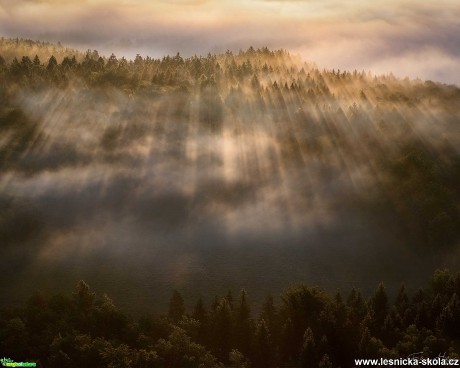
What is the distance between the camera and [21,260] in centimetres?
16462

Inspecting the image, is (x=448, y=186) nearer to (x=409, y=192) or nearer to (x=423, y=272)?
(x=409, y=192)

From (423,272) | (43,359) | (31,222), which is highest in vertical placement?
(31,222)

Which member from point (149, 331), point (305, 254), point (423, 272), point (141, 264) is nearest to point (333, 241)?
point (305, 254)

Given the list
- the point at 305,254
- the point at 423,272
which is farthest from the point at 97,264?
the point at 423,272

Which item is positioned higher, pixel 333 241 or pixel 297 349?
pixel 333 241

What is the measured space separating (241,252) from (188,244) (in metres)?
20.6

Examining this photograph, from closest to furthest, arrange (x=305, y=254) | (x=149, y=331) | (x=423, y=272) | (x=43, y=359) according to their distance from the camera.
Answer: (x=43, y=359), (x=149, y=331), (x=423, y=272), (x=305, y=254)

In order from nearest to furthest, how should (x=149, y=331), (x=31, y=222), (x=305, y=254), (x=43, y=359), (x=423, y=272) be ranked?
1. (x=43, y=359)
2. (x=149, y=331)
3. (x=423, y=272)
4. (x=305, y=254)
5. (x=31, y=222)

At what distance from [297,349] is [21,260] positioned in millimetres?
107133

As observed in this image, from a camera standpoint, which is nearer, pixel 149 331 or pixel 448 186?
pixel 149 331

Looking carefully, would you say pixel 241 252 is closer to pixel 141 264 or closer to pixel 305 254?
pixel 305 254

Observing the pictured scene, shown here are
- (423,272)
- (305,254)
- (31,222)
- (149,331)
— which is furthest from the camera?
(31,222)

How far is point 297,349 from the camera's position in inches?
3664

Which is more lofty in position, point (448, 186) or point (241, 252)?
point (448, 186)
